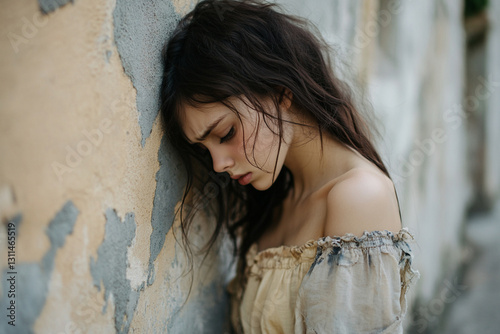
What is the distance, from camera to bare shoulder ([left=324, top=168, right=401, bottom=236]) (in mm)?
1205

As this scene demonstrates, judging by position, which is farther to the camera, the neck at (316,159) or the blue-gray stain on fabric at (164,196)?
the neck at (316,159)

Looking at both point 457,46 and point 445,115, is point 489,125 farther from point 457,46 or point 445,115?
point 445,115

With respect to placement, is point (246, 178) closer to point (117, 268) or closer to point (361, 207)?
point (361, 207)

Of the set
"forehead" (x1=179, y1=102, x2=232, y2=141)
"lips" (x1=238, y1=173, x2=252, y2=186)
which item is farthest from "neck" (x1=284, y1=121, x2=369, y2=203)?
"forehead" (x1=179, y1=102, x2=232, y2=141)

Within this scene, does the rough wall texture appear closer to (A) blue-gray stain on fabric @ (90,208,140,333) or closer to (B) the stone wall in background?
(A) blue-gray stain on fabric @ (90,208,140,333)

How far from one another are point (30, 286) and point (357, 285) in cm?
79

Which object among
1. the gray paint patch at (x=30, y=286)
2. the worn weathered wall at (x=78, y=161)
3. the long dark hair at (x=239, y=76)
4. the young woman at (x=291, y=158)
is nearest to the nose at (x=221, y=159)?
the young woman at (x=291, y=158)

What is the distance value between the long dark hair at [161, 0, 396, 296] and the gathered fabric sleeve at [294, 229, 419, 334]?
359 mm

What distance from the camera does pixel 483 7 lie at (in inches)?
235

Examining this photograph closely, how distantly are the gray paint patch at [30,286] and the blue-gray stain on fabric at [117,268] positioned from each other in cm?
10

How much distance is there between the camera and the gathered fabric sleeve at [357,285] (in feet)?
3.78

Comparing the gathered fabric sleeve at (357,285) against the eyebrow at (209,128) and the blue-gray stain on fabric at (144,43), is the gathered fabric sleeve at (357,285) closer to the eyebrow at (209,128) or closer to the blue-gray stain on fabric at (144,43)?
the eyebrow at (209,128)

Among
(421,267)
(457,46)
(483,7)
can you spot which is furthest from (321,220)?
(483,7)

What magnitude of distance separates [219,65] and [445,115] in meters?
4.33
